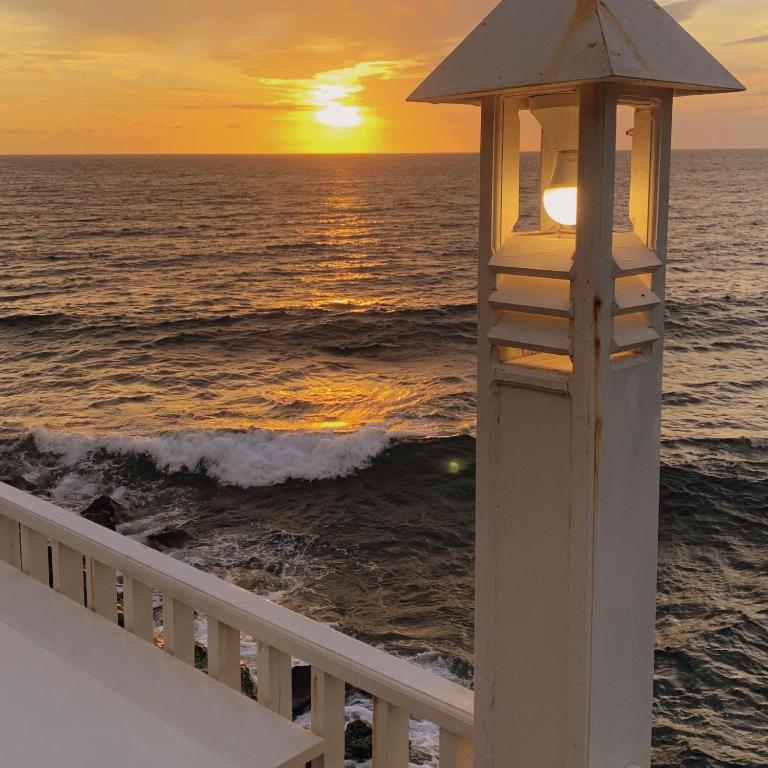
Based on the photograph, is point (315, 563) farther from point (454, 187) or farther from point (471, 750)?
point (454, 187)

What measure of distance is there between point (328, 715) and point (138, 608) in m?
0.72

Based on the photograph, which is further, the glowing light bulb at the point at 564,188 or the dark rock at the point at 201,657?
the dark rock at the point at 201,657

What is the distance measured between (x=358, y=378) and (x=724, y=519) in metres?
11.1

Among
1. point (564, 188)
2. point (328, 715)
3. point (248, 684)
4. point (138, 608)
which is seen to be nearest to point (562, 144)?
point (564, 188)

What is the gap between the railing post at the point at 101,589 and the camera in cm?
256

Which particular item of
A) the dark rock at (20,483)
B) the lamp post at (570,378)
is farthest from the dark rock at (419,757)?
the dark rock at (20,483)

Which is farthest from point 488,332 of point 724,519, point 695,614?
point 724,519

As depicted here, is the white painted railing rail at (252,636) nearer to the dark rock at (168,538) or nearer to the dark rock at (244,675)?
the dark rock at (244,675)

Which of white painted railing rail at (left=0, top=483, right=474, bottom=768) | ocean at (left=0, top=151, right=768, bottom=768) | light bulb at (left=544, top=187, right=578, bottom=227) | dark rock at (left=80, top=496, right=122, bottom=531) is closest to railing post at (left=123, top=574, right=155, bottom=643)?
white painted railing rail at (left=0, top=483, right=474, bottom=768)

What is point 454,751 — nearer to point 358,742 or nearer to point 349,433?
point 358,742

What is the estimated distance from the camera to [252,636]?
6.87 ft

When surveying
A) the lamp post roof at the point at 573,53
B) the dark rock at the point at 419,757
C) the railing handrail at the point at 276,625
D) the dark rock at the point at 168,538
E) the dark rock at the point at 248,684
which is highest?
the lamp post roof at the point at 573,53

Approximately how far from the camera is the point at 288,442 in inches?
615

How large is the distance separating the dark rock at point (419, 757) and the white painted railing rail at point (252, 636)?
4539 millimetres
